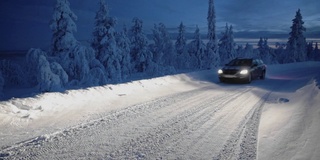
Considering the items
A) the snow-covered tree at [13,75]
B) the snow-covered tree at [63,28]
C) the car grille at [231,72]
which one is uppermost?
the snow-covered tree at [63,28]

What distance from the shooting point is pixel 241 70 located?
14391 mm

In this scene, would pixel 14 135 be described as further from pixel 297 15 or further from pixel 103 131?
pixel 297 15

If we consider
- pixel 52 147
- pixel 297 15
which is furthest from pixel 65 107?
pixel 297 15

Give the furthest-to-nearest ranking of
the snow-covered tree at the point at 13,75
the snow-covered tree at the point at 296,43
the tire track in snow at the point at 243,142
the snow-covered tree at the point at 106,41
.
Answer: the snow-covered tree at the point at 296,43
the snow-covered tree at the point at 13,75
the snow-covered tree at the point at 106,41
the tire track in snow at the point at 243,142

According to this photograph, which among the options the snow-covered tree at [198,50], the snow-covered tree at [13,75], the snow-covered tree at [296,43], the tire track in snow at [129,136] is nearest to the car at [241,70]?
the tire track in snow at [129,136]

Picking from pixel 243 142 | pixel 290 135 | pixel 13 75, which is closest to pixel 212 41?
pixel 13 75

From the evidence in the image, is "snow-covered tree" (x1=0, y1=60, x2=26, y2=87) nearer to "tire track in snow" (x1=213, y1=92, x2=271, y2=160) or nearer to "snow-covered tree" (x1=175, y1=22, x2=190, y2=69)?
"tire track in snow" (x1=213, y1=92, x2=271, y2=160)

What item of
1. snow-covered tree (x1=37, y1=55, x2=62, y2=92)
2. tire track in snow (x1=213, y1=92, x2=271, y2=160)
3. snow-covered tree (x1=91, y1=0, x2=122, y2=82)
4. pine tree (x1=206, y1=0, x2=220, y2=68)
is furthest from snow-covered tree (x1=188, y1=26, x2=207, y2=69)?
tire track in snow (x1=213, y1=92, x2=271, y2=160)

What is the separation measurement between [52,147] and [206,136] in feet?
10.4

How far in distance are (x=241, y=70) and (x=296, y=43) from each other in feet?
161

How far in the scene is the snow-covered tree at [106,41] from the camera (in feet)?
86.2

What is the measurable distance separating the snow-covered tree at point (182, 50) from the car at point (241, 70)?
40064 millimetres

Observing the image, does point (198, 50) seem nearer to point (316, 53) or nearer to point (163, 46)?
point (163, 46)

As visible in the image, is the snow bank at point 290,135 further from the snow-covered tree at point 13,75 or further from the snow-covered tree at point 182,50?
the snow-covered tree at point 182,50
